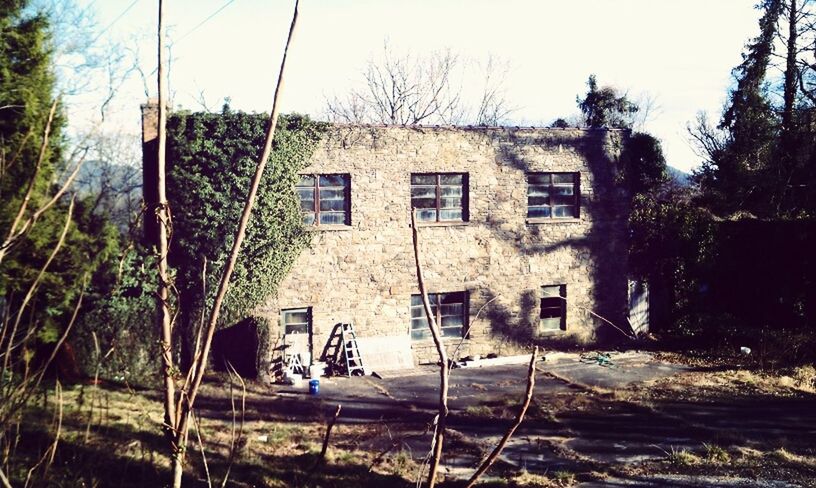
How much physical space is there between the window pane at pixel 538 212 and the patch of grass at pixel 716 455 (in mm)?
8908

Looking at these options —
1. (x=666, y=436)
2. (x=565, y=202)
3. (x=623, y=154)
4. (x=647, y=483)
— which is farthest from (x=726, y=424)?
(x=623, y=154)

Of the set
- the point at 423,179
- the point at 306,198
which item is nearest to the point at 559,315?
the point at 423,179

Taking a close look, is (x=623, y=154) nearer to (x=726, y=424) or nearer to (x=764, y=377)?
(x=764, y=377)

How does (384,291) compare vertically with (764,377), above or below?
above

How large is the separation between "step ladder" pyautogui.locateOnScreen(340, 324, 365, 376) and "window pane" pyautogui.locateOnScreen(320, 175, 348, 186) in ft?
12.3

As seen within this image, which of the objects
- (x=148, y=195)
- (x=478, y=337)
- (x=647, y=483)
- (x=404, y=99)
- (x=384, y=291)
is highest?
(x=404, y=99)

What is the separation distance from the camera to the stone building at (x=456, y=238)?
16.0 metres

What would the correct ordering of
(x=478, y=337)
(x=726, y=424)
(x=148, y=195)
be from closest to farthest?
(x=726, y=424), (x=148, y=195), (x=478, y=337)

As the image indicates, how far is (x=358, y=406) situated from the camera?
13.0 m

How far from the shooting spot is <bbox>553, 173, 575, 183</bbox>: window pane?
717 inches

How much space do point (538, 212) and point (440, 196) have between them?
3179mm

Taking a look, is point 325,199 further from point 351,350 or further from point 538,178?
point 538,178

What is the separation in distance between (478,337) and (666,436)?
271 inches

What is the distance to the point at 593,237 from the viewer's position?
61.3 ft
